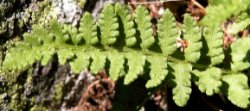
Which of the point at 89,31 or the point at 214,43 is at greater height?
the point at 89,31

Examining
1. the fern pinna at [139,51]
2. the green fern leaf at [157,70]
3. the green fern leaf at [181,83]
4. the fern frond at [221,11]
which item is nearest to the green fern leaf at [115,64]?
the fern pinna at [139,51]

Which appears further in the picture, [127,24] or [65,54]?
[127,24]

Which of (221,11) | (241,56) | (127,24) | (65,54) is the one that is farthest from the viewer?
(241,56)

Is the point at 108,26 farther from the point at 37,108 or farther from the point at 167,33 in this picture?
the point at 37,108

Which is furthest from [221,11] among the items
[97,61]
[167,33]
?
[97,61]

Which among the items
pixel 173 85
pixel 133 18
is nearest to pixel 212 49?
pixel 173 85

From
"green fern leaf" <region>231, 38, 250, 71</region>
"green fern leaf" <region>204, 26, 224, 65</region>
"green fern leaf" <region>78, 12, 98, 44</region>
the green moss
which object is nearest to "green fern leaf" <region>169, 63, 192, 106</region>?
"green fern leaf" <region>204, 26, 224, 65</region>

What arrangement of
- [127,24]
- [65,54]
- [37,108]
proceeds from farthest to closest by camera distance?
[37,108], [127,24], [65,54]

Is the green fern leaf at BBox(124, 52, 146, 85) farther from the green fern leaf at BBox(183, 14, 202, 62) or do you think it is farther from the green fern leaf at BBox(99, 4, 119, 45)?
the green fern leaf at BBox(183, 14, 202, 62)
